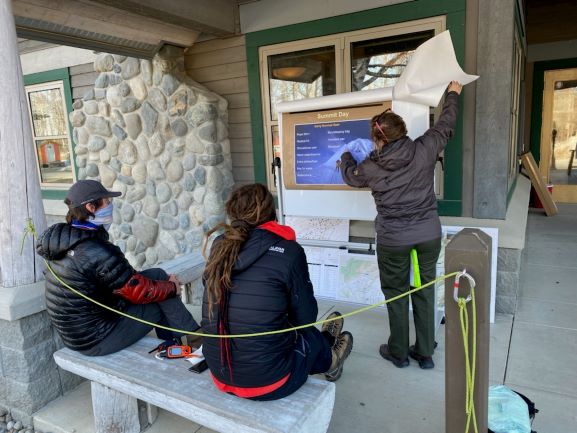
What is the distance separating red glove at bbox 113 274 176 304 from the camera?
253 centimetres

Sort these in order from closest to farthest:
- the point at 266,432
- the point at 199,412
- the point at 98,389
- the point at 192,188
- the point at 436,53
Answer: the point at 266,432 < the point at 199,412 < the point at 98,389 < the point at 436,53 < the point at 192,188

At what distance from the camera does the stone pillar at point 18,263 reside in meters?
2.56

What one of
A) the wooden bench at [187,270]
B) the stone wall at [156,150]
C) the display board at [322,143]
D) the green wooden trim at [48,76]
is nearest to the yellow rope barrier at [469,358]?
the display board at [322,143]

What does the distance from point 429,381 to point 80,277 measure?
83.5 inches

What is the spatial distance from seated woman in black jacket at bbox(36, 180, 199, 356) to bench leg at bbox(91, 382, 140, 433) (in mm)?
217

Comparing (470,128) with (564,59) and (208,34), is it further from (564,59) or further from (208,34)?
(564,59)

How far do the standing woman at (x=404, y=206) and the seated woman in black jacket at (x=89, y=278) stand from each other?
4.82ft

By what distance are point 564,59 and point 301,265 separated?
23.7ft

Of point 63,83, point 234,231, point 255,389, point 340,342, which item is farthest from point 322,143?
point 63,83

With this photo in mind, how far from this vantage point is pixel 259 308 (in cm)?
190

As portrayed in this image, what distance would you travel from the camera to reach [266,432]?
178cm

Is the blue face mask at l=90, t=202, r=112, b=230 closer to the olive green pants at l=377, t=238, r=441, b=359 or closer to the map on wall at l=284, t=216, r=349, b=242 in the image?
the olive green pants at l=377, t=238, r=441, b=359

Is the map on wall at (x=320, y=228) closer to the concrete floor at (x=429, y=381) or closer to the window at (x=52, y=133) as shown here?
the concrete floor at (x=429, y=381)

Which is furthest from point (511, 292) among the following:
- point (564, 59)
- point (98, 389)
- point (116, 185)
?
point (564, 59)
